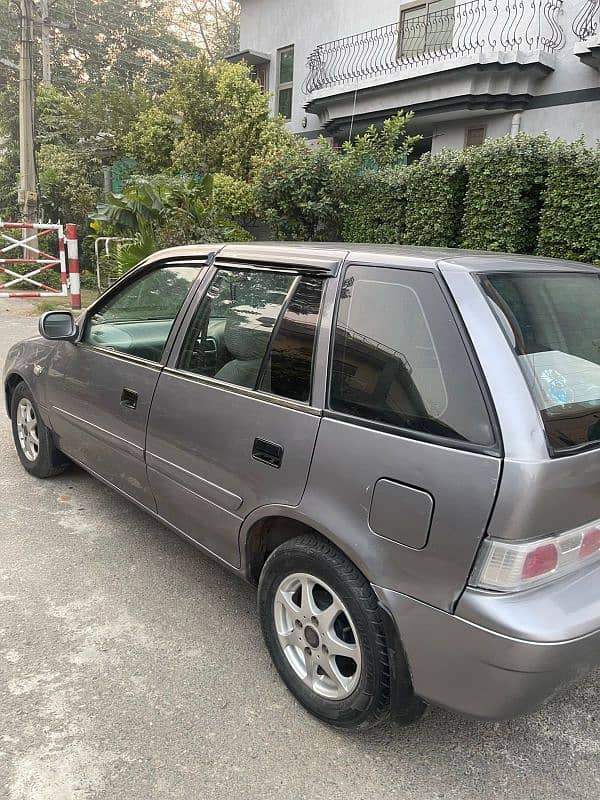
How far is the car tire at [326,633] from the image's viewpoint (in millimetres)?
1992

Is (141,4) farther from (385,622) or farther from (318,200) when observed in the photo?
(385,622)

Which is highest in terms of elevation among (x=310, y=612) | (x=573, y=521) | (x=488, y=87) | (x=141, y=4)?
(x=141, y=4)

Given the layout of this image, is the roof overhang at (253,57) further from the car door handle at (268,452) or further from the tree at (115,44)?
the car door handle at (268,452)

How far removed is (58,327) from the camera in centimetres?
363

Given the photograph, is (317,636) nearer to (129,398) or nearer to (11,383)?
(129,398)

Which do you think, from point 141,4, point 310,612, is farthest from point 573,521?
point 141,4

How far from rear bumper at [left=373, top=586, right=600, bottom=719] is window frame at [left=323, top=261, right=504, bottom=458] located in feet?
1.40

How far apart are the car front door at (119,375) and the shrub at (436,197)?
583 centimetres

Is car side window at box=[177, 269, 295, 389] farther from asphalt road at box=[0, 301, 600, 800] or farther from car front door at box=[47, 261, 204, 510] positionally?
asphalt road at box=[0, 301, 600, 800]

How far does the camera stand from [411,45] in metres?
13.9

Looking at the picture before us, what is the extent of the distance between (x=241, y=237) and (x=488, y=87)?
5820 millimetres

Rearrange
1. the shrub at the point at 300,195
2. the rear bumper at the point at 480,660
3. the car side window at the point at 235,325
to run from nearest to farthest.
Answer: the rear bumper at the point at 480,660, the car side window at the point at 235,325, the shrub at the point at 300,195

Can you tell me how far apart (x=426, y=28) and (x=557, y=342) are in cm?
1410

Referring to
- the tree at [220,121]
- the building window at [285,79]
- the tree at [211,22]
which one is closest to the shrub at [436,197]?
the tree at [220,121]
